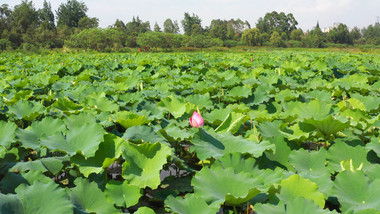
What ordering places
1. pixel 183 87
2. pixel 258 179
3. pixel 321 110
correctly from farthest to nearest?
pixel 183 87, pixel 321 110, pixel 258 179

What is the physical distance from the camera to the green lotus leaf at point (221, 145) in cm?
135

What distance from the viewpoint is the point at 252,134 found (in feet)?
5.48

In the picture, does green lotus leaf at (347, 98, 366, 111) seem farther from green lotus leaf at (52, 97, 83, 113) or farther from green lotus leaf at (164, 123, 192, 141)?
green lotus leaf at (52, 97, 83, 113)

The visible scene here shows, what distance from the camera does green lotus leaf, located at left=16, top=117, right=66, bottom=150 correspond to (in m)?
1.50

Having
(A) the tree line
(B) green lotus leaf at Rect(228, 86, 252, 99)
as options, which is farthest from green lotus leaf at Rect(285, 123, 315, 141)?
(A) the tree line

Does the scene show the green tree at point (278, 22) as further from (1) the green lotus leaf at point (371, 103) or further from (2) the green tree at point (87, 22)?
(1) the green lotus leaf at point (371, 103)

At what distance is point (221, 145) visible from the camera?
1.44 metres

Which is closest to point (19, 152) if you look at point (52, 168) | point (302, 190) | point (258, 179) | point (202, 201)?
point (52, 168)

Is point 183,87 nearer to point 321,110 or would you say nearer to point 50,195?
point 321,110

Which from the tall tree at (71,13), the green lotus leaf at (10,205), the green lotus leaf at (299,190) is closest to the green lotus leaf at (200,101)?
the green lotus leaf at (299,190)

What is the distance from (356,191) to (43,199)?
3.61 ft

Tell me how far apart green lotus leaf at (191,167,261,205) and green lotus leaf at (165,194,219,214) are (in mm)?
52

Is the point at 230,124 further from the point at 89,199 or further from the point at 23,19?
the point at 23,19

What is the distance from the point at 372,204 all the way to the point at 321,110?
0.95 m
